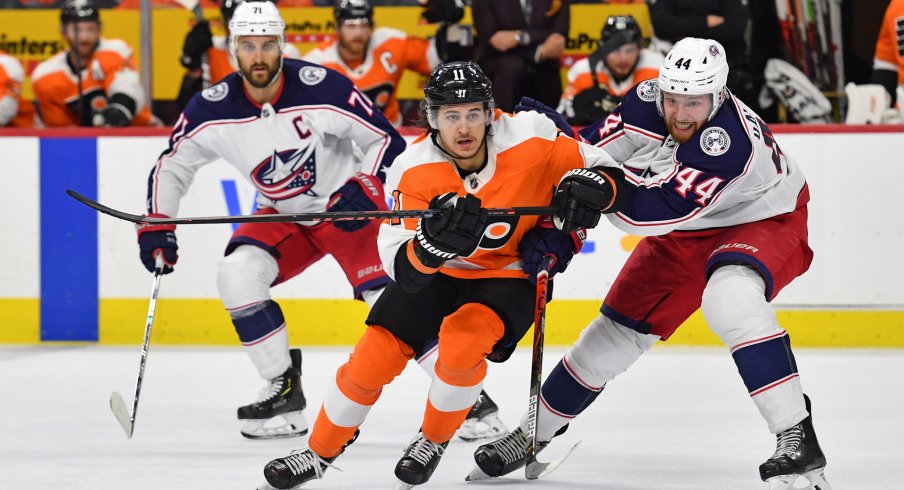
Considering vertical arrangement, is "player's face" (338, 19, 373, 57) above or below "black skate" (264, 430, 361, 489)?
above

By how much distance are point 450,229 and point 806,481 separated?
1035 mm

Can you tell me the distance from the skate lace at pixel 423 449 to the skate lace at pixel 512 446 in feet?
0.85

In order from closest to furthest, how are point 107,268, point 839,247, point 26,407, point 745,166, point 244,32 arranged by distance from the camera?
point 745,166 → point 244,32 → point 26,407 → point 839,247 → point 107,268

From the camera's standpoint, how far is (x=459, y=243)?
3.02 m

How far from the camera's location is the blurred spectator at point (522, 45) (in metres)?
6.43

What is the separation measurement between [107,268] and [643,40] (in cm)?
275

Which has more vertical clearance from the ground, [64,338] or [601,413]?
[601,413]

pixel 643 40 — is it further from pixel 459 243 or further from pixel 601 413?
pixel 459 243

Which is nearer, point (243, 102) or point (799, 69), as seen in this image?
point (243, 102)

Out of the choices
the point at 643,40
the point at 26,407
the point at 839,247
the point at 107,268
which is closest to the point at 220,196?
the point at 107,268

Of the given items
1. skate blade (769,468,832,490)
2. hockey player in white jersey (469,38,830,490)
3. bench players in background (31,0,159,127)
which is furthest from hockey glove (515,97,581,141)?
bench players in background (31,0,159,127)

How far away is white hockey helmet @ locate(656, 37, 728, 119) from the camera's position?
3.29 meters

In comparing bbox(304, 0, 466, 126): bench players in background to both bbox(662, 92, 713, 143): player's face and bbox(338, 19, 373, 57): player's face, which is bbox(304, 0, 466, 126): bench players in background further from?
bbox(662, 92, 713, 143): player's face

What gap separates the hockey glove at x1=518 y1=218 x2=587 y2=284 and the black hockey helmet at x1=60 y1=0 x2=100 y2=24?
165 inches
